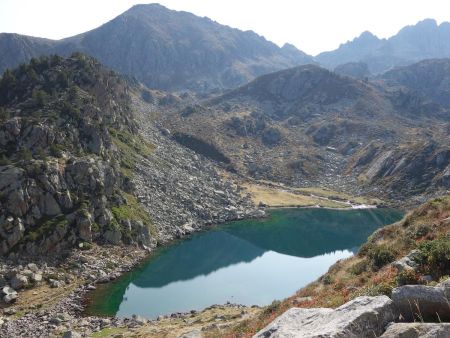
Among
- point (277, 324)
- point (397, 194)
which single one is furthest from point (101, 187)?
point (397, 194)

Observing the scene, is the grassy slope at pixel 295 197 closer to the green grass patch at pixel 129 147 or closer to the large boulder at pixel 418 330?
the green grass patch at pixel 129 147

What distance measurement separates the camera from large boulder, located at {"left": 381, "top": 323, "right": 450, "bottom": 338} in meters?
12.6

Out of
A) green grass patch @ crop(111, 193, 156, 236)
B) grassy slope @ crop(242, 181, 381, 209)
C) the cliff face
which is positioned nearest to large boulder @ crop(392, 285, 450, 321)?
the cliff face

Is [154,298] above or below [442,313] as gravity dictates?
below

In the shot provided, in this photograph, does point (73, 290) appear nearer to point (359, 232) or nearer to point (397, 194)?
point (359, 232)

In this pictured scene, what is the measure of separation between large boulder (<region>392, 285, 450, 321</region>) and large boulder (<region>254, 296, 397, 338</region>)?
1.27 ft

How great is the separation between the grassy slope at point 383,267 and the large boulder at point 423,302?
3.02m

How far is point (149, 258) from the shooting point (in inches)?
3772

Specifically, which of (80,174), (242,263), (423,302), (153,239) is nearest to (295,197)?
(242,263)

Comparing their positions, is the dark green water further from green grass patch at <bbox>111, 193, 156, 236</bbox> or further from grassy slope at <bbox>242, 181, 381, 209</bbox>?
green grass patch at <bbox>111, 193, 156, 236</bbox>

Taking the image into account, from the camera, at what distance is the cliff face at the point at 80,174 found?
82.8m

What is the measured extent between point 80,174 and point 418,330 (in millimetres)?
89096

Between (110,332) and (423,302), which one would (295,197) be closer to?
(110,332)

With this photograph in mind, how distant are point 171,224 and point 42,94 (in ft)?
163
